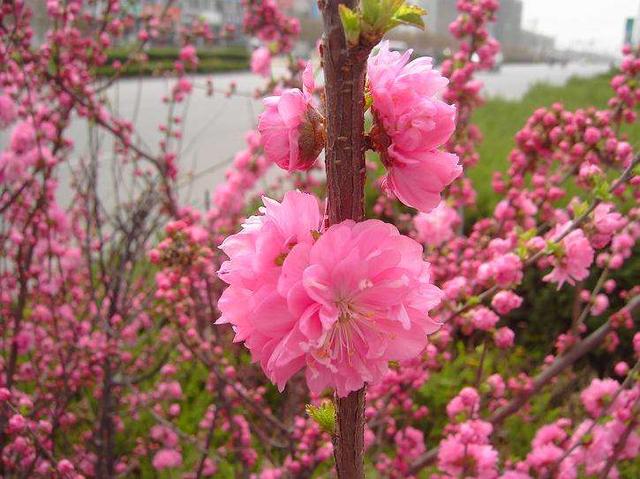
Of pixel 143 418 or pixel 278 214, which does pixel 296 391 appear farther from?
pixel 278 214

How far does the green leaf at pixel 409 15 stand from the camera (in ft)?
1.81

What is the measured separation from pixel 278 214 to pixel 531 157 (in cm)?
169

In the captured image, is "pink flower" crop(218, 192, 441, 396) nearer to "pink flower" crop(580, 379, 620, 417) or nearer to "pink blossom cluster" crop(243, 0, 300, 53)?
"pink flower" crop(580, 379, 620, 417)

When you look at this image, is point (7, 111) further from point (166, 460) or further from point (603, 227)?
point (603, 227)

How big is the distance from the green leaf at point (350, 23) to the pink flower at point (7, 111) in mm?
2675

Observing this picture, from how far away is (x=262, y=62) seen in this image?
10.4 feet

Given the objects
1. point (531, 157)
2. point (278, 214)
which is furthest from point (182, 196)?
point (278, 214)

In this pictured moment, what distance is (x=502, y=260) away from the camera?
4.60 feet

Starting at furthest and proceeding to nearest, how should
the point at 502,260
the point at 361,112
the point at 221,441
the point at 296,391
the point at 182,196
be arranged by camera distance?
the point at 182,196 < the point at 221,441 < the point at 296,391 < the point at 502,260 < the point at 361,112

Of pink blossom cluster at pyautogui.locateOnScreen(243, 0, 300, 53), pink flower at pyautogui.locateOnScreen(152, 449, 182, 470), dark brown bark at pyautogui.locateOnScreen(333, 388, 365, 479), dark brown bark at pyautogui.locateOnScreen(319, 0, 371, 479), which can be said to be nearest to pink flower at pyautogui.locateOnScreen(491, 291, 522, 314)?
dark brown bark at pyautogui.locateOnScreen(333, 388, 365, 479)

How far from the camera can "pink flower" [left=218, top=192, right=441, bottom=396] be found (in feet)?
1.95

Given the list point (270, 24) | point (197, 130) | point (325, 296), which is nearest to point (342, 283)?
point (325, 296)

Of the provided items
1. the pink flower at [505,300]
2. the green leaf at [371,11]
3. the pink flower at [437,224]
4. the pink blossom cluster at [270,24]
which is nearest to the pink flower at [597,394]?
the pink flower at [505,300]

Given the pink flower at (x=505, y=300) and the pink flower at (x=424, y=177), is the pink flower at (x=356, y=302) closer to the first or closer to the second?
the pink flower at (x=424, y=177)
